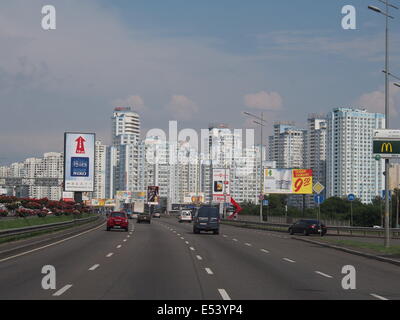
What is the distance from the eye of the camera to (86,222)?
211 ft

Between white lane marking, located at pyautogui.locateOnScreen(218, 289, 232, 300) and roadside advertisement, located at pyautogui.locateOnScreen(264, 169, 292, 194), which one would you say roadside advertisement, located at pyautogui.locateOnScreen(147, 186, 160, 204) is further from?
white lane marking, located at pyautogui.locateOnScreen(218, 289, 232, 300)

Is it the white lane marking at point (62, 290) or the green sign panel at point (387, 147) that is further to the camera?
the green sign panel at point (387, 147)

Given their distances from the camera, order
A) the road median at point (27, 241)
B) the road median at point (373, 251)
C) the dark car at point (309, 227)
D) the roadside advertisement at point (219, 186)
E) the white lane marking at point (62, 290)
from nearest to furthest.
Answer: the white lane marking at point (62, 290), the road median at point (27, 241), the road median at point (373, 251), the dark car at point (309, 227), the roadside advertisement at point (219, 186)

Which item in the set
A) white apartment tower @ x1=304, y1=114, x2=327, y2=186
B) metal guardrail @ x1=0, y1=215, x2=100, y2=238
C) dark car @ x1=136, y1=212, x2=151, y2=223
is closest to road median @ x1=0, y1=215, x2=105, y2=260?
metal guardrail @ x1=0, y1=215, x2=100, y2=238

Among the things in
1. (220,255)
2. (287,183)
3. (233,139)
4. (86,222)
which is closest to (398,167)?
(287,183)

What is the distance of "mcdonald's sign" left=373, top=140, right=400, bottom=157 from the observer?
1260 inches

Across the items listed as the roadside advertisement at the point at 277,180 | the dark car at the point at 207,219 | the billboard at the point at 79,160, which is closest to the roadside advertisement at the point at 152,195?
the roadside advertisement at the point at 277,180

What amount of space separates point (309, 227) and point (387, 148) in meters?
21.4

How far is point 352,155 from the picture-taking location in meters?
153

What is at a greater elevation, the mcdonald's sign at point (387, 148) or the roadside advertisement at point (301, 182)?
the mcdonald's sign at point (387, 148)

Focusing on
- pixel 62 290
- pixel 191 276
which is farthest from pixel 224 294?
pixel 191 276

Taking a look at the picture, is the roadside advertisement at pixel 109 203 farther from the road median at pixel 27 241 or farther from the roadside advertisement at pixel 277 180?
the road median at pixel 27 241

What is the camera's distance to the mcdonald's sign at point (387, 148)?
105ft

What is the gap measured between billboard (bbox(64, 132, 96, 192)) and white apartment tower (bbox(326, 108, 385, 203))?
101 meters
